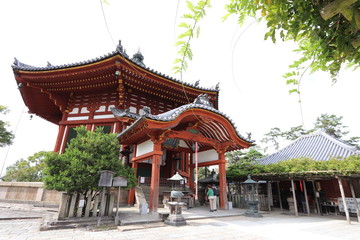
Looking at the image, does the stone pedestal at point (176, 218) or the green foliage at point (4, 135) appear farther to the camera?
the green foliage at point (4, 135)

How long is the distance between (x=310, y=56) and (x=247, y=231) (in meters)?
5.70

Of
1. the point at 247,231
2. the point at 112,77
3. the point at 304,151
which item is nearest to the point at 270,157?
the point at 304,151

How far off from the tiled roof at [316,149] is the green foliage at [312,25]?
1373 centimetres

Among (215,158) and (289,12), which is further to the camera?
(215,158)

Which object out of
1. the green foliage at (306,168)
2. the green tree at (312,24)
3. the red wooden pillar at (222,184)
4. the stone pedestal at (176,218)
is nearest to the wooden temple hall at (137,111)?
the red wooden pillar at (222,184)

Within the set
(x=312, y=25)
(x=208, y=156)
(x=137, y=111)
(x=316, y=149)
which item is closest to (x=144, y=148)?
(x=137, y=111)

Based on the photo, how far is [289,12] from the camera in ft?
6.16

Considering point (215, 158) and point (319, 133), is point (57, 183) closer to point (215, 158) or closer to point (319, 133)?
point (215, 158)

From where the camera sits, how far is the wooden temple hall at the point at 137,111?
8812 mm

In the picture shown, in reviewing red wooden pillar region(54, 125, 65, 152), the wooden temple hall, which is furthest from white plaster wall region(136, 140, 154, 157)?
red wooden pillar region(54, 125, 65, 152)

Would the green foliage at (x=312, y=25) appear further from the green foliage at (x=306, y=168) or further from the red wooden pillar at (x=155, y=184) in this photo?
the green foliage at (x=306, y=168)

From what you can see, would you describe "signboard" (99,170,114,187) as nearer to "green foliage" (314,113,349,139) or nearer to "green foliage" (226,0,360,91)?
"green foliage" (226,0,360,91)

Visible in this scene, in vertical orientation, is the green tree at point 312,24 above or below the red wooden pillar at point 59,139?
below

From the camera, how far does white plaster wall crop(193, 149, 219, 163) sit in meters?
10.9
